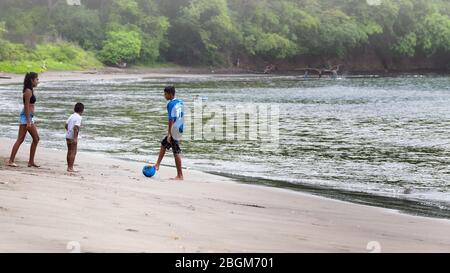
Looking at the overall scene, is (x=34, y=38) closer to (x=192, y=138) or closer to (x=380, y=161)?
(x=192, y=138)

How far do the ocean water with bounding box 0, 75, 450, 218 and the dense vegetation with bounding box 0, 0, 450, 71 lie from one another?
99.3ft

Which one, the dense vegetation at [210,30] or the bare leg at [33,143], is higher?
the dense vegetation at [210,30]

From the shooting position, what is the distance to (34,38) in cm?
7631

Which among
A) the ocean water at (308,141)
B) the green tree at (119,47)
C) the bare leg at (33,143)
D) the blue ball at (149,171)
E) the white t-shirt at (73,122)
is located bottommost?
the ocean water at (308,141)

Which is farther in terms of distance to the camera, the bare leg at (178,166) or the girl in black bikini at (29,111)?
the bare leg at (178,166)

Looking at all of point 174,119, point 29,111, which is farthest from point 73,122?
point 174,119

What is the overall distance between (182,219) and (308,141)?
51.1 ft

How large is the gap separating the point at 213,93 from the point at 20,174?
124 feet

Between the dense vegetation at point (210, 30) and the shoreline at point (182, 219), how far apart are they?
182ft

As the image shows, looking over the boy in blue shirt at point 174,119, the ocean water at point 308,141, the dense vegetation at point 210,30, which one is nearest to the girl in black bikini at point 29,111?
the boy in blue shirt at point 174,119

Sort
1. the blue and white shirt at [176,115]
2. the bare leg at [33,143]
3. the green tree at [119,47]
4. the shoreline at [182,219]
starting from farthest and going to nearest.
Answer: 1. the green tree at [119,47]
2. the blue and white shirt at [176,115]
3. the bare leg at [33,143]
4. the shoreline at [182,219]

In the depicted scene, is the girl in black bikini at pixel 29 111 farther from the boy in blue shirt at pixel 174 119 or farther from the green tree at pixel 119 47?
the green tree at pixel 119 47

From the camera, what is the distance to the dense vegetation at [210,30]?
79250 millimetres

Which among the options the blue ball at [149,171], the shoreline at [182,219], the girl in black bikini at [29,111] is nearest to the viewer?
the shoreline at [182,219]
